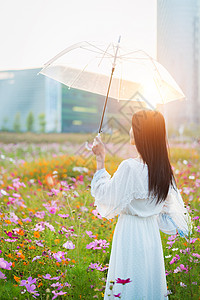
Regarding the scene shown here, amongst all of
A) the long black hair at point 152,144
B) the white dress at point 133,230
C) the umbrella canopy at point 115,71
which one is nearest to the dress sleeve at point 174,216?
the white dress at point 133,230

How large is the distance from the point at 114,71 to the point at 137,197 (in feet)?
4.00

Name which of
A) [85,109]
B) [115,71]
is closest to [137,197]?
[115,71]

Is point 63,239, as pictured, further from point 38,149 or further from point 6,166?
point 38,149

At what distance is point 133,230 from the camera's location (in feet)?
5.96

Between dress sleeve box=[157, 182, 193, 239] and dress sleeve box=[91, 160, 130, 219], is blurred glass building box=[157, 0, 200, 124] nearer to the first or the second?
dress sleeve box=[157, 182, 193, 239]

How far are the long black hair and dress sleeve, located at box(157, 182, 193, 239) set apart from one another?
0.81ft

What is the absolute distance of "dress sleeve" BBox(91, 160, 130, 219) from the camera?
68.9 inches

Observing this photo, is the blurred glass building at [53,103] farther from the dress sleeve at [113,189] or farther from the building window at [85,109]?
the dress sleeve at [113,189]

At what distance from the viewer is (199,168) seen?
5828 millimetres

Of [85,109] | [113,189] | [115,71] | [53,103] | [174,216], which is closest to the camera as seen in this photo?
[113,189]

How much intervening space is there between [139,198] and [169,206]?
1.15 ft

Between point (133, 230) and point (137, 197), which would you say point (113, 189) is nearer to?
point (137, 197)

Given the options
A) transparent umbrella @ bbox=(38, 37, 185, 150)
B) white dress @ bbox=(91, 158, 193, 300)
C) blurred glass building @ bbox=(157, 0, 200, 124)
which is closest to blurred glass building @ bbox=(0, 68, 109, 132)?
blurred glass building @ bbox=(157, 0, 200, 124)

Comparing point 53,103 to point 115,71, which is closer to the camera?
point 115,71
